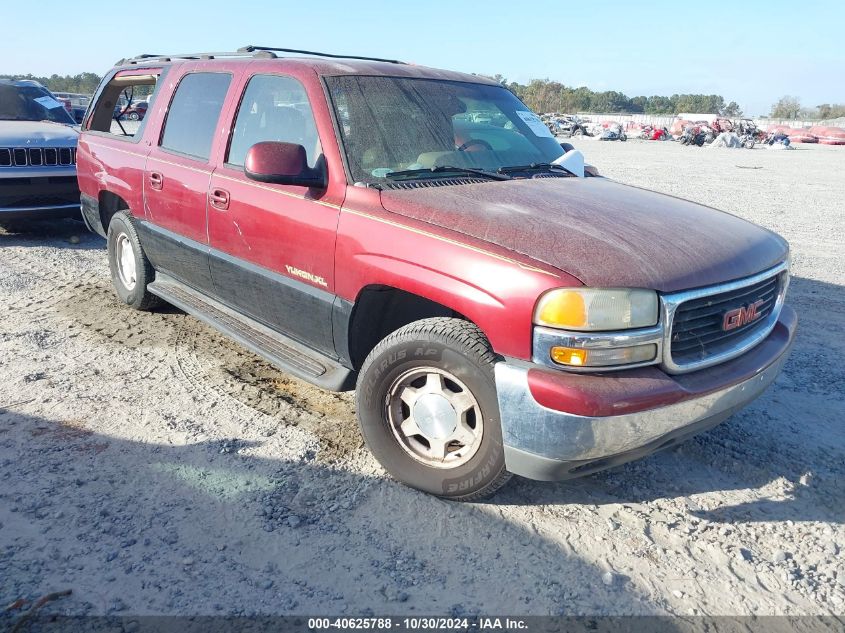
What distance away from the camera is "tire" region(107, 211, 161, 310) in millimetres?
4956

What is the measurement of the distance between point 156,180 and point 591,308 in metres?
3.32

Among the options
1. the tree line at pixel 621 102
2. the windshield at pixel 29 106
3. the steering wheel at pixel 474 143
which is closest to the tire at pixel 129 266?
the steering wheel at pixel 474 143

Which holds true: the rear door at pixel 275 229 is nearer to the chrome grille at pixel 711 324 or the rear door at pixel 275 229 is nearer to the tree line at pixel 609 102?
the chrome grille at pixel 711 324

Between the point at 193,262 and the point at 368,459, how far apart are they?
1878 mm

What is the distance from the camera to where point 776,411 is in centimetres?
393

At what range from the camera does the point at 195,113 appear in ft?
14.2

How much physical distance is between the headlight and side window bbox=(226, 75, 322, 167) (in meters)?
1.56

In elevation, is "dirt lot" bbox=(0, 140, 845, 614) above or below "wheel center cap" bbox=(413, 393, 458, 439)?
below

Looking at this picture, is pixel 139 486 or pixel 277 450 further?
pixel 277 450

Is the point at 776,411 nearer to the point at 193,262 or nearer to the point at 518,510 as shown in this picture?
the point at 518,510

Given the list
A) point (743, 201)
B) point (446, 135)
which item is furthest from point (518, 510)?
point (743, 201)

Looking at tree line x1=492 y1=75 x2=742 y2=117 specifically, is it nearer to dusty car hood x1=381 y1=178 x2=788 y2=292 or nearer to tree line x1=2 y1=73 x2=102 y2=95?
tree line x1=2 y1=73 x2=102 y2=95

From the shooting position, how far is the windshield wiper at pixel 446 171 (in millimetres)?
3289

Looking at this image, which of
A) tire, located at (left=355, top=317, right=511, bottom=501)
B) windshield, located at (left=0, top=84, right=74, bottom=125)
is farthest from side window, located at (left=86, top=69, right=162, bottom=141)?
tire, located at (left=355, top=317, right=511, bottom=501)
